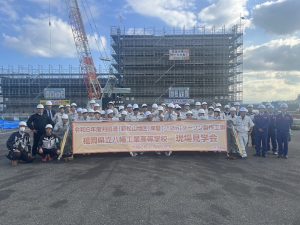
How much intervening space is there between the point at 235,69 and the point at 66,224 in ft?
205

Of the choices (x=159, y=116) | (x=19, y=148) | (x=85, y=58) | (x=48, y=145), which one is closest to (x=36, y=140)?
(x=48, y=145)

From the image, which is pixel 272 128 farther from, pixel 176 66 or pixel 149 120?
pixel 176 66

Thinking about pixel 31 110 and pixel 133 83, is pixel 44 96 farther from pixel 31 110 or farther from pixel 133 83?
pixel 133 83

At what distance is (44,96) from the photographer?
7012cm

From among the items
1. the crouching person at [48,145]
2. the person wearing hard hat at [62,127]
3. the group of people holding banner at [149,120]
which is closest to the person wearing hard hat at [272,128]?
the group of people holding banner at [149,120]

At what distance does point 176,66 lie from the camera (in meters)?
Answer: 62.4

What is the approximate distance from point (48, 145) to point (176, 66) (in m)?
54.2

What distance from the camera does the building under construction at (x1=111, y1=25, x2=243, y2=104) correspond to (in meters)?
61.9

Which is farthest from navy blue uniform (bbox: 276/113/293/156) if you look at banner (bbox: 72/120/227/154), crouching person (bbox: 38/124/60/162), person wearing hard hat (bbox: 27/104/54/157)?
person wearing hard hat (bbox: 27/104/54/157)

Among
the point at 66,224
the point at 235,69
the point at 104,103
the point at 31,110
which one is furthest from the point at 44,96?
the point at 66,224

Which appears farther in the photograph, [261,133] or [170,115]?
[170,115]

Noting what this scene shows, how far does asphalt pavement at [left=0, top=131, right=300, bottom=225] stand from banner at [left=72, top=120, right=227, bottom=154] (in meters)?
0.69

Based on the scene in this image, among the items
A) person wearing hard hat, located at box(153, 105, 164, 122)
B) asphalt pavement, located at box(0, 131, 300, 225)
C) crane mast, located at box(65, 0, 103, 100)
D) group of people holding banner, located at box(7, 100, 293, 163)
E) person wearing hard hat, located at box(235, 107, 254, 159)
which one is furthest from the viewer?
crane mast, located at box(65, 0, 103, 100)

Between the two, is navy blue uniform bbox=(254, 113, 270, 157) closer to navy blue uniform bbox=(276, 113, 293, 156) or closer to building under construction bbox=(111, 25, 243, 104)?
navy blue uniform bbox=(276, 113, 293, 156)
